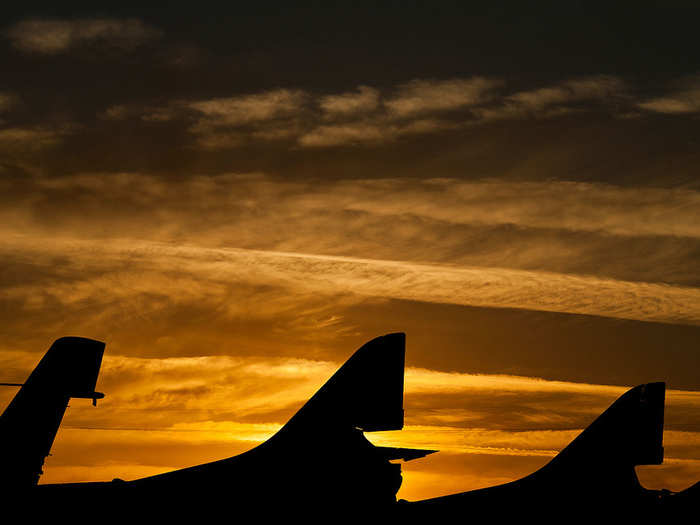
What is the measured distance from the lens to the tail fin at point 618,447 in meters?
24.1

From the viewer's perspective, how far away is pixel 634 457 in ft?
80.2

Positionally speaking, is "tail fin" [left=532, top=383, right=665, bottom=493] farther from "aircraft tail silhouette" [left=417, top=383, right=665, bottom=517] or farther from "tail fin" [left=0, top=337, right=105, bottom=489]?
"tail fin" [left=0, top=337, right=105, bottom=489]

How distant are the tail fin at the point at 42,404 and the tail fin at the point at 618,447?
41.7ft

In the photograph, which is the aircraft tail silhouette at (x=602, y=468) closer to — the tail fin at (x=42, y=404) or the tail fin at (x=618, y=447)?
the tail fin at (x=618, y=447)

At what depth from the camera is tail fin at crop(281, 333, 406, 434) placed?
2173 cm

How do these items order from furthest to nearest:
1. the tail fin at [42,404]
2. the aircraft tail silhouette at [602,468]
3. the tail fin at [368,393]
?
the aircraft tail silhouette at [602,468]
the tail fin at [42,404]
the tail fin at [368,393]

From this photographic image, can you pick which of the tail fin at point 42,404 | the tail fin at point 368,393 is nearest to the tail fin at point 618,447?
the tail fin at point 368,393

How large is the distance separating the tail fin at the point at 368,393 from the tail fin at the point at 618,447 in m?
5.45

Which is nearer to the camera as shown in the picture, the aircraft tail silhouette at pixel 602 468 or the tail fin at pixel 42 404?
the tail fin at pixel 42 404

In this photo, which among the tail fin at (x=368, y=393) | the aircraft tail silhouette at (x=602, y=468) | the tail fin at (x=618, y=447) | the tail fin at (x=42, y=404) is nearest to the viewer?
the tail fin at (x=368, y=393)

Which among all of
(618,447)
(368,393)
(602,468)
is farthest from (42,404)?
(618,447)

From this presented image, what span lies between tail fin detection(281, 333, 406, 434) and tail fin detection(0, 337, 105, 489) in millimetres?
6093

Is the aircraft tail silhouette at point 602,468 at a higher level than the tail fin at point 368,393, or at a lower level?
lower

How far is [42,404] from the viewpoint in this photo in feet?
75.0
